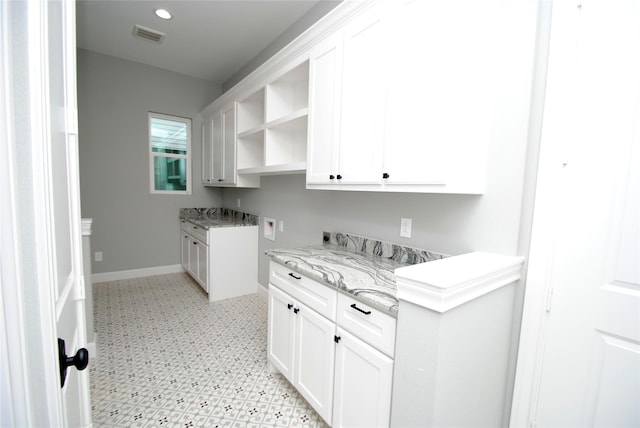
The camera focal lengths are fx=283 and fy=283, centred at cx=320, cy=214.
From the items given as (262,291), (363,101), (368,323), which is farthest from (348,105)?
(262,291)

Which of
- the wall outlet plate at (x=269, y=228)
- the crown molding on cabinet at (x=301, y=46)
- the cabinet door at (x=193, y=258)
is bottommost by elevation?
the cabinet door at (x=193, y=258)

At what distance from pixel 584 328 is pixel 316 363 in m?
1.27

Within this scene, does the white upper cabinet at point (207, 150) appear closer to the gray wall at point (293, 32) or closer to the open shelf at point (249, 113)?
the gray wall at point (293, 32)

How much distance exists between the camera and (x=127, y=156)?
155 inches

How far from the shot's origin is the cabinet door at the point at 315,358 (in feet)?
4.98

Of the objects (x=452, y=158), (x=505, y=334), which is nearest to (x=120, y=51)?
(x=452, y=158)

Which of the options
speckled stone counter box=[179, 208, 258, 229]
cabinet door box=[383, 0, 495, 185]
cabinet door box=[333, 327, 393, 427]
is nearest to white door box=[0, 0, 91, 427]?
cabinet door box=[333, 327, 393, 427]

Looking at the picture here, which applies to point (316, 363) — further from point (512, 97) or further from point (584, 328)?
point (512, 97)

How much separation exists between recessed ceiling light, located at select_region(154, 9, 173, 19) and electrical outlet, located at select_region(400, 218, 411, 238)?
2.96 metres

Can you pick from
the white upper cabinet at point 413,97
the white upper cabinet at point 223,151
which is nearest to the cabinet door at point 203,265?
the white upper cabinet at point 223,151

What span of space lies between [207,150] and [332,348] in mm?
3580

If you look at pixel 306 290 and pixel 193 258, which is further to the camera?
pixel 193 258

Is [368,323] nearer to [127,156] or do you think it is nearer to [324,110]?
[324,110]

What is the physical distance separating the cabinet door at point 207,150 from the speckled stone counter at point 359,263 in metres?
2.51
